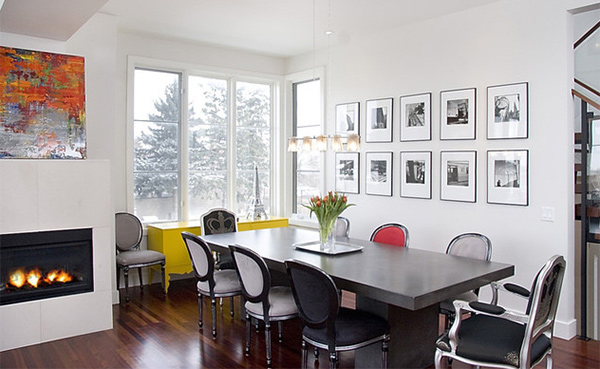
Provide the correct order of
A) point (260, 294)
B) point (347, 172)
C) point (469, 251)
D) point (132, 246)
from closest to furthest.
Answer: point (260, 294)
point (469, 251)
point (132, 246)
point (347, 172)

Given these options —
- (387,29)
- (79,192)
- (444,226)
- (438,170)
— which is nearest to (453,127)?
(438,170)

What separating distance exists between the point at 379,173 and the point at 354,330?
2912 millimetres

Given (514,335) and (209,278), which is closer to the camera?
(514,335)

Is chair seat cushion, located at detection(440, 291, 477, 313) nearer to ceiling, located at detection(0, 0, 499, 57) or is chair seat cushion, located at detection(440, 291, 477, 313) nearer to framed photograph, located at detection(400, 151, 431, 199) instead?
framed photograph, located at detection(400, 151, 431, 199)

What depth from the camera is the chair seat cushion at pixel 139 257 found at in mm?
5023

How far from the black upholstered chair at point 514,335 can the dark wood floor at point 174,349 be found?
0.92m

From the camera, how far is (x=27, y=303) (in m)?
3.84

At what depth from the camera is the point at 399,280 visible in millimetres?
2902

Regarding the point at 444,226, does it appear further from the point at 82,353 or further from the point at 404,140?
the point at 82,353

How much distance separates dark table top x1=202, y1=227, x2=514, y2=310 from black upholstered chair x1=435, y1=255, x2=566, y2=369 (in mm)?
251

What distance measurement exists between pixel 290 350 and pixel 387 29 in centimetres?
378

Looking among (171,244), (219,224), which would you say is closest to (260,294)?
(219,224)

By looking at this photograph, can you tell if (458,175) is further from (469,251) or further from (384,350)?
(384,350)

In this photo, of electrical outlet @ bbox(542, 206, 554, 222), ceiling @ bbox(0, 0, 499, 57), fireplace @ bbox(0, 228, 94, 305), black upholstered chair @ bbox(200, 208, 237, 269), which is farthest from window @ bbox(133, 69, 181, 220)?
electrical outlet @ bbox(542, 206, 554, 222)
